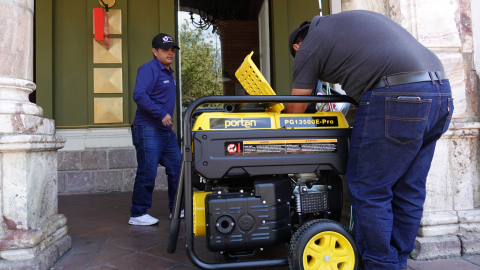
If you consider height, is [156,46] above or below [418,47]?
Result: above

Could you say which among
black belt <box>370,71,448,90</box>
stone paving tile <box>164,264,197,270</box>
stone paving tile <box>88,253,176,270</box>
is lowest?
stone paving tile <box>164,264,197,270</box>

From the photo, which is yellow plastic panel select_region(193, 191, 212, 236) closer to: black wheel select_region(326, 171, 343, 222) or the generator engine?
the generator engine

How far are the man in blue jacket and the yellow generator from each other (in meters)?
1.50

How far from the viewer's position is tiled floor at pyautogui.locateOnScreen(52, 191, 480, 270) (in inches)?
93.9

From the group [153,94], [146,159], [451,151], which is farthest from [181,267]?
[451,151]

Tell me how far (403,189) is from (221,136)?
1.11m

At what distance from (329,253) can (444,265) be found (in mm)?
991

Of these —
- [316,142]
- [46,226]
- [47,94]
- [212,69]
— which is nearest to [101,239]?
[46,226]

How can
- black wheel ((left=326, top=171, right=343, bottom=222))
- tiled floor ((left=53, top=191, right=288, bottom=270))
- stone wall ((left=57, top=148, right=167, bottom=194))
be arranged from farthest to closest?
stone wall ((left=57, top=148, right=167, bottom=194)) → tiled floor ((left=53, top=191, right=288, bottom=270)) → black wheel ((left=326, top=171, right=343, bottom=222))

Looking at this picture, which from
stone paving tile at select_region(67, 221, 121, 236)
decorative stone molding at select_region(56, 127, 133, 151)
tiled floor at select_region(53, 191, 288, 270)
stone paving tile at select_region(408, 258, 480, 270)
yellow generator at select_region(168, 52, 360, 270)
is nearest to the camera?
yellow generator at select_region(168, 52, 360, 270)

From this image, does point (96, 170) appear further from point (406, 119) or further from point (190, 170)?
point (406, 119)

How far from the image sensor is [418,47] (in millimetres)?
1896

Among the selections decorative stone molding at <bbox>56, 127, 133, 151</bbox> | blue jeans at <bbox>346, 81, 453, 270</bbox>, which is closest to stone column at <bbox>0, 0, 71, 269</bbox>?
blue jeans at <bbox>346, 81, 453, 270</bbox>

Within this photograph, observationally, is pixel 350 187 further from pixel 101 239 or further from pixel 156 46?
pixel 156 46
